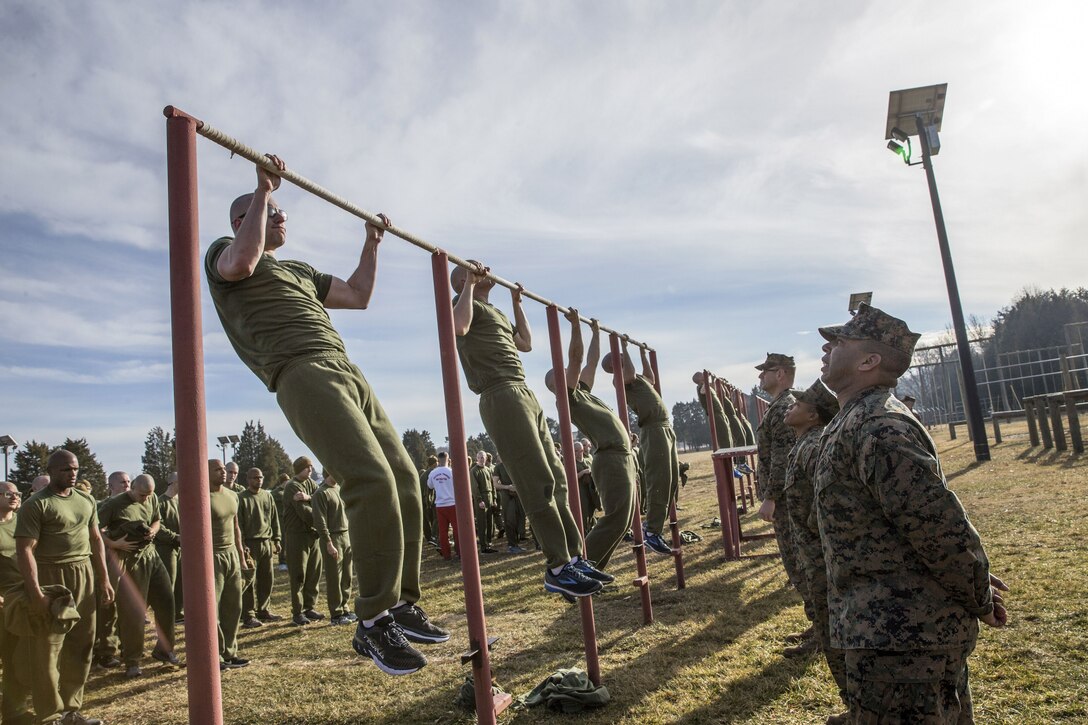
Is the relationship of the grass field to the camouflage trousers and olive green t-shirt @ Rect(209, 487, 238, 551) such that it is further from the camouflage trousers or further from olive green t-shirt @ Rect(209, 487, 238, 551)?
the camouflage trousers

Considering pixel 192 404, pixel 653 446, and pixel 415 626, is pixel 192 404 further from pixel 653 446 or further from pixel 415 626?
pixel 653 446

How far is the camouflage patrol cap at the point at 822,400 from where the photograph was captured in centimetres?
473

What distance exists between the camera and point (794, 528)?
4.68 m

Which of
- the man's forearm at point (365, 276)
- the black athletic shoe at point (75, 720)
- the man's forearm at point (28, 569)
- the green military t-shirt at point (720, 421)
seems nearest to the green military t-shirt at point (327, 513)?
the black athletic shoe at point (75, 720)

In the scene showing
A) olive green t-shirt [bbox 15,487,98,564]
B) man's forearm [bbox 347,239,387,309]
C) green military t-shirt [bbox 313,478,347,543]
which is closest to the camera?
man's forearm [bbox 347,239,387,309]

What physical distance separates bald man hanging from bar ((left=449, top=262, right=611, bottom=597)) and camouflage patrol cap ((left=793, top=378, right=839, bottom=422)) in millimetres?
1739

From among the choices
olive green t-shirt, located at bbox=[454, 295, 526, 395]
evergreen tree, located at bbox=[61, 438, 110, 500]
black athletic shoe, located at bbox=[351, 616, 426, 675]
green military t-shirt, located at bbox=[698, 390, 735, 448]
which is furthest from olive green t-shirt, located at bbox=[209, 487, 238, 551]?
evergreen tree, located at bbox=[61, 438, 110, 500]

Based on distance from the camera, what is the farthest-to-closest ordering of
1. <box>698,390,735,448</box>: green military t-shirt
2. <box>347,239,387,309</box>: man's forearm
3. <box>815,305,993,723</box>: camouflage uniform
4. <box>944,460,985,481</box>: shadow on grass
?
<box>944,460,985,481</box>: shadow on grass, <box>698,390,735,448</box>: green military t-shirt, <box>347,239,387,309</box>: man's forearm, <box>815,305,993,723</box>: camouflage uniform

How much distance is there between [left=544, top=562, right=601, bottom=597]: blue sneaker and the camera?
450 centimetres

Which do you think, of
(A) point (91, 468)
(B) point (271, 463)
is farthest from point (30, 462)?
(B) point (271, 463)

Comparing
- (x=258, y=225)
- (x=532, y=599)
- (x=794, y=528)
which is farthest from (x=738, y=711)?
(x=532, y=599)

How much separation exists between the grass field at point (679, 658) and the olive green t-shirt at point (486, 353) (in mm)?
2317

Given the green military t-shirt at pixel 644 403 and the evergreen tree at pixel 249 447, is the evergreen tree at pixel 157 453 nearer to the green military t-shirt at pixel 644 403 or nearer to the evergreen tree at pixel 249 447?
the evergreen tree at pixel 249 447

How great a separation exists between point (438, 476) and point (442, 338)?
440 inches
